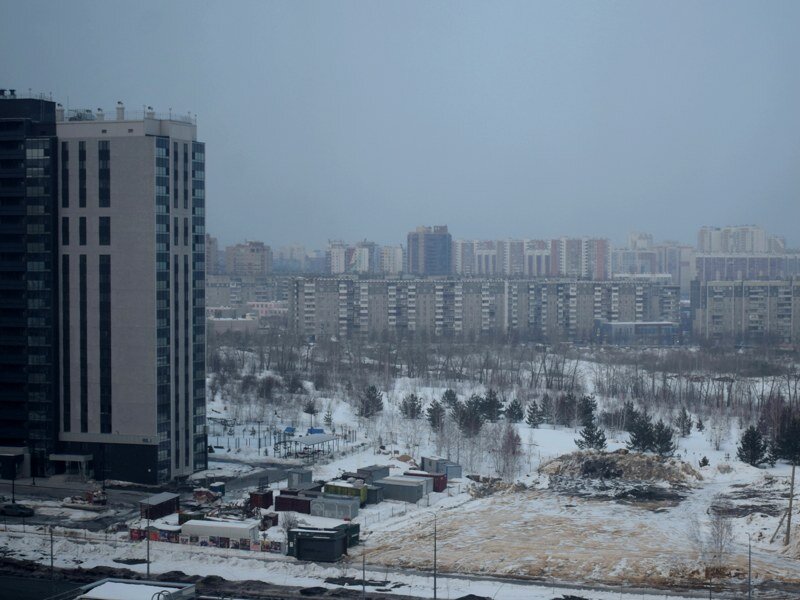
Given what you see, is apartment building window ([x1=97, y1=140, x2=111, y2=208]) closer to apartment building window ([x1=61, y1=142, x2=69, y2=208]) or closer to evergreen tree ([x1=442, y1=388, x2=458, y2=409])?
apartment building window ([x1=61, y1=142, x2=69, y2=208])

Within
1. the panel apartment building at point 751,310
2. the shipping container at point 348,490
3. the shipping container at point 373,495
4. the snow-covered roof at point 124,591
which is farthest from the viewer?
the panel apartment building at point 751,310

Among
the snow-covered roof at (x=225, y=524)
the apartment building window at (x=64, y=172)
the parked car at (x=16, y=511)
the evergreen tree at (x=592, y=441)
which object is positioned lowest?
the parked car at (x=16, y=511)

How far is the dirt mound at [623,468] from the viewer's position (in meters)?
→ 13.8

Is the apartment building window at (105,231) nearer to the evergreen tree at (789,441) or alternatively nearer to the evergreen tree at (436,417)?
the evergreen tree at (436,417)

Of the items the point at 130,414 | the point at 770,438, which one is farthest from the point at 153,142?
the point at 770,438

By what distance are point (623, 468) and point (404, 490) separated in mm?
3260

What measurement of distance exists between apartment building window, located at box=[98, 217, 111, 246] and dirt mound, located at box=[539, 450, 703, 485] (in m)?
6.57

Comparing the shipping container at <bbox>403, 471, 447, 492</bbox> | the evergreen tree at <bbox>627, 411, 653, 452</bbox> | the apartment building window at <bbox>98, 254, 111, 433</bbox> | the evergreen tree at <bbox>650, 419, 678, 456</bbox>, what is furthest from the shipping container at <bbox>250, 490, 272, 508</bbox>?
the evergreen tree at <bbox>650, 419, 678, 456</bbox>

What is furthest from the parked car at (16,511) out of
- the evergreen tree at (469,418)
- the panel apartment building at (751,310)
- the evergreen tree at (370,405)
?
the panel apartment building at (751,310)

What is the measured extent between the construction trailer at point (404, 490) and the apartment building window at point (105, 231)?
182 inches

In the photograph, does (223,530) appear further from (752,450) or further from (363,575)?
(752,450)

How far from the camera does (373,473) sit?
1339 cm

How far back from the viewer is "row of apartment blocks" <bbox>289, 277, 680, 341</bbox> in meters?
34.0

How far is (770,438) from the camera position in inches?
640
